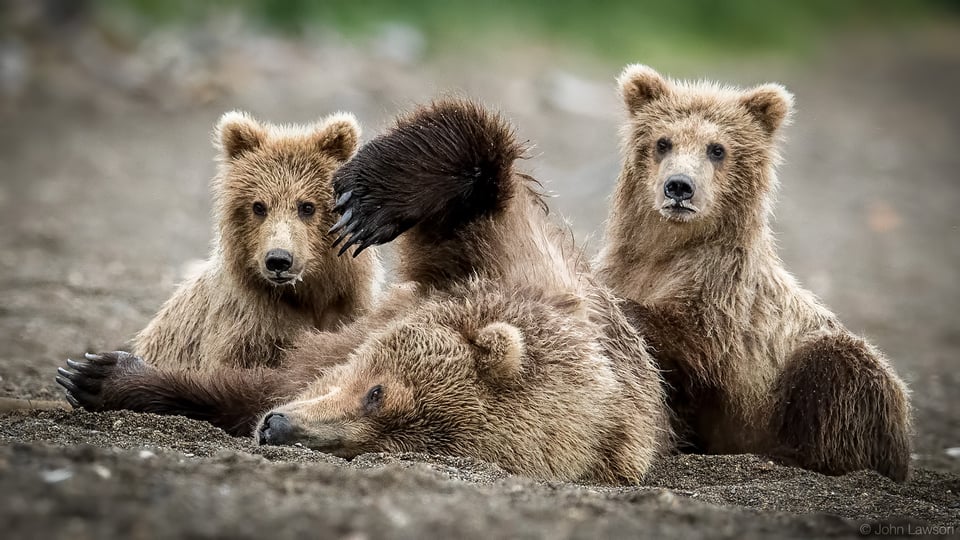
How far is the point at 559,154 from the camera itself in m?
17.1

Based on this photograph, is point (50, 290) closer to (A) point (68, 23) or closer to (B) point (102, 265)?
(B) point (102, 265)

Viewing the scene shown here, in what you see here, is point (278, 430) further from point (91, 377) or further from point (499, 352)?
point (91, 377)

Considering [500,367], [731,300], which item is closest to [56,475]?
[500,367]

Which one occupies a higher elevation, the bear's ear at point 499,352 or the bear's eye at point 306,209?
the bear's eye at point 306,209

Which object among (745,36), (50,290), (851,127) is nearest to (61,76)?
(50,290)

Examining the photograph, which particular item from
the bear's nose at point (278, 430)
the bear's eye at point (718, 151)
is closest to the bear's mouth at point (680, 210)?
the bear's eye at point (718, 151)

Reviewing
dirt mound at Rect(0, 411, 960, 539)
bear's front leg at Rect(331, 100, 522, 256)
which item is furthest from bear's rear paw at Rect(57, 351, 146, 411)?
bear's front leg at Rect(331, 100, 522, 256)

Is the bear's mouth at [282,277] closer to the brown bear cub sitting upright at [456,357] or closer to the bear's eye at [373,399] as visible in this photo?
the brown bear cub sitting upright at [456,357]

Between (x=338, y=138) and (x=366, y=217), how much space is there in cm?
105

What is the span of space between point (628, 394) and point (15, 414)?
288 cm

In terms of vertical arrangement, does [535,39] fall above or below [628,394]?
above

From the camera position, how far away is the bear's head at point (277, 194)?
6512 mm

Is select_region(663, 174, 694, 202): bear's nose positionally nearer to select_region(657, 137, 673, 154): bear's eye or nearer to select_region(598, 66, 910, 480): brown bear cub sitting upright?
select_region(598, 66, 910, 480): brown bear cub sitting upright

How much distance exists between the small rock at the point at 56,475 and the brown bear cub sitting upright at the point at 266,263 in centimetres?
262
